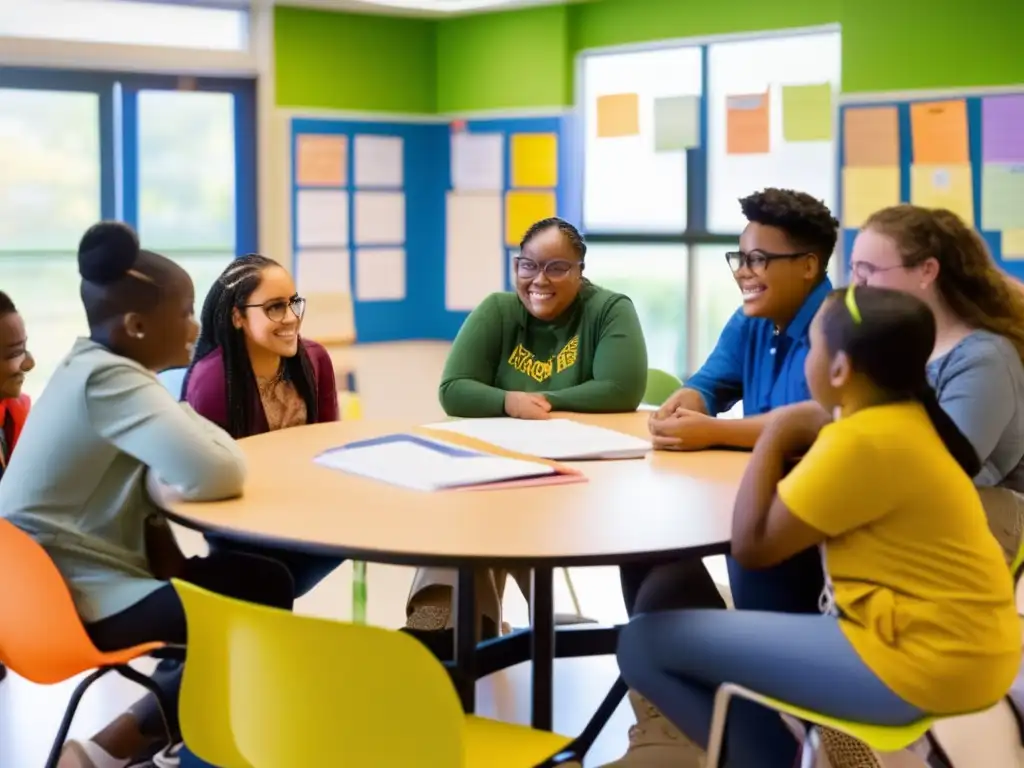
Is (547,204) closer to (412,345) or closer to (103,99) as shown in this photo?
(412,345)

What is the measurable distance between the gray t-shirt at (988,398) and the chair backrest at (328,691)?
4.60 ft

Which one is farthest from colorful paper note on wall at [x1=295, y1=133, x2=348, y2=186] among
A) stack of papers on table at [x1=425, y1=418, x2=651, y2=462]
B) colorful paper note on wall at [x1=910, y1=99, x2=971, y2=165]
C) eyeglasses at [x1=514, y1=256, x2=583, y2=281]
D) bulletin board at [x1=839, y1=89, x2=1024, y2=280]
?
stack of papers on table at [x1=425, y1=418, x2=651, y2=462]

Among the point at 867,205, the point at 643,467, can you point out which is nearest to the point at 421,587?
the point at 643,467

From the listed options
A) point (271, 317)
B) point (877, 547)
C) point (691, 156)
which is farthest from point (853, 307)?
point (691, 156)

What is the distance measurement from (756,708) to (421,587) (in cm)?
123

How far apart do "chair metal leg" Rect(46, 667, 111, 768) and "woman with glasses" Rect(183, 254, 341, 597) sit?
1.92 ft

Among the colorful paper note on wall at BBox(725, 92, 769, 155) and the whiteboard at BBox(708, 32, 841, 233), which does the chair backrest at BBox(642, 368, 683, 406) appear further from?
the colorful paper note on wall at BBox(725, 92, 769, 155)

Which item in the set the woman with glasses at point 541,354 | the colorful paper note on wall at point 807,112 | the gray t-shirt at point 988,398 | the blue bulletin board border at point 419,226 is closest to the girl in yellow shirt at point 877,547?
the gray t-shirt at point 988,398

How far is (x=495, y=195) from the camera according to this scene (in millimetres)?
6262

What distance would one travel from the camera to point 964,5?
187 inches

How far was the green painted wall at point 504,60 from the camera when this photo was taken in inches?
234

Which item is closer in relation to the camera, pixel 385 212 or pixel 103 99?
pixel 103 99

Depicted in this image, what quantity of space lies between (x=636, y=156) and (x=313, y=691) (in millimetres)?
4510

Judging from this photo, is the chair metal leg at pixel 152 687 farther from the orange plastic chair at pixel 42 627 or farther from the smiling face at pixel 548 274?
the smiling face at pixel 548 274
